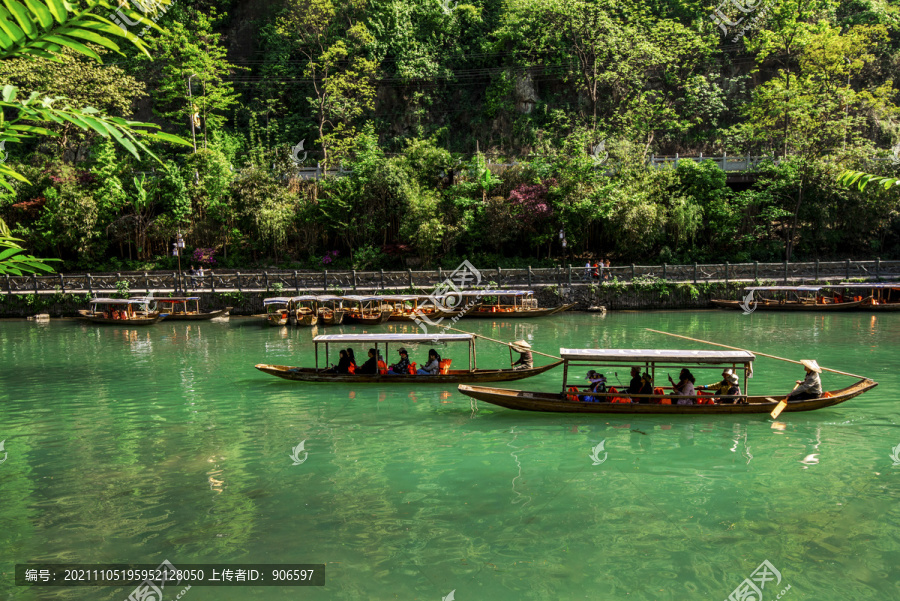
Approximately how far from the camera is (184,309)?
32.0 m

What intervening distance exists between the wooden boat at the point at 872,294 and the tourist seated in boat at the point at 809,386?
723 inches

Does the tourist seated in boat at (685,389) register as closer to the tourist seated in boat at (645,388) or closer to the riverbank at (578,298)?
the tourist seated in boat at (645,388)

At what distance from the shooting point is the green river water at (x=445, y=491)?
25.6 ft

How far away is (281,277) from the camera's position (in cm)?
3372

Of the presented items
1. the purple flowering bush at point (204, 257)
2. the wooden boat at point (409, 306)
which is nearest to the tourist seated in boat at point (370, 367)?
the wooden boat at point (409, 306)

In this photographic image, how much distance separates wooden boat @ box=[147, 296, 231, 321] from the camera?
31156 mm

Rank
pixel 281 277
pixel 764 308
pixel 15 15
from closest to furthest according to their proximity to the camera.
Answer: pixel 15 15 < pixel 764 308 < pixel 281 277

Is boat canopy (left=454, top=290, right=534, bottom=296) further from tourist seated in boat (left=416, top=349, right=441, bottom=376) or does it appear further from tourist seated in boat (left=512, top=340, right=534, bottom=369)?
tourist seated in boat (left=416, top=349, right=441, bottom=376)

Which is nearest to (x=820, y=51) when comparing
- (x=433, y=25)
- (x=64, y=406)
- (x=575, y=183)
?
(x=575, y=183)

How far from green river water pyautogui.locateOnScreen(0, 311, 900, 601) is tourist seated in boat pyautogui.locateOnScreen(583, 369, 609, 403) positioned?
1.59ft

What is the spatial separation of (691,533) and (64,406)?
15.3m

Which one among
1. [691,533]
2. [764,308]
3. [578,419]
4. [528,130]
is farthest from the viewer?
[528,130]

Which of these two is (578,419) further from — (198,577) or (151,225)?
(151,225)

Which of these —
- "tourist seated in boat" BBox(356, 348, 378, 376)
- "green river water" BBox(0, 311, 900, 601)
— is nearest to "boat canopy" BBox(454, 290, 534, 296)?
"green river water" BBox(0, 311, 900, 601)
